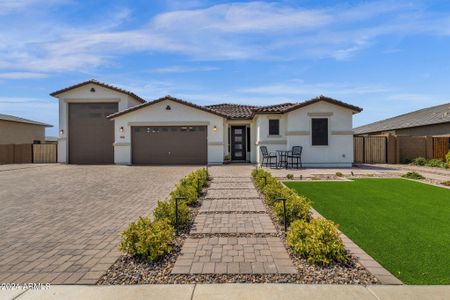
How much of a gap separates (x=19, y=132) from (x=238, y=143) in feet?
68.8

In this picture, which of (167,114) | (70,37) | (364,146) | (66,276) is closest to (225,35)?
(70,37)

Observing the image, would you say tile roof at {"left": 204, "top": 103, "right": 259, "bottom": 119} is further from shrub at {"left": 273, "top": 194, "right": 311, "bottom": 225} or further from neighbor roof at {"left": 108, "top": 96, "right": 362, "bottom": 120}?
shrub at {"left": 273, "top": 194, "right": 311, "bottom": 225}

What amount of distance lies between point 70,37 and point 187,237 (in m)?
9.86

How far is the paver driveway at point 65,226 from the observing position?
3.36 metres

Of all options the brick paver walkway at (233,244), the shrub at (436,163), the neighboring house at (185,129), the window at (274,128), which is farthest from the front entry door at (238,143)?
the brick paver walkway at (233,244)

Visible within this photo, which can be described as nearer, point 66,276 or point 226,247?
point 66,276

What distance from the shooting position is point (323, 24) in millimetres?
10258

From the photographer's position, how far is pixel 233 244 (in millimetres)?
4113

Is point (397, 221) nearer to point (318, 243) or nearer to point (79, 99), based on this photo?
point (318, 243)

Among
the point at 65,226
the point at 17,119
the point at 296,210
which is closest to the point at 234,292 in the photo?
the point at 296,210

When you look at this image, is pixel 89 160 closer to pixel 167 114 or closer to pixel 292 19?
pixel 167 114

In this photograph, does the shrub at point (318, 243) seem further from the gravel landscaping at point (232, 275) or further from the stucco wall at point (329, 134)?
the stucco wall at point (329, 134)

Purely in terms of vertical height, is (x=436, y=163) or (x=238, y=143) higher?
(x=238, y=143)

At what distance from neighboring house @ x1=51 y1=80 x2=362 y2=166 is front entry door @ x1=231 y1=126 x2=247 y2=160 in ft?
0.24
